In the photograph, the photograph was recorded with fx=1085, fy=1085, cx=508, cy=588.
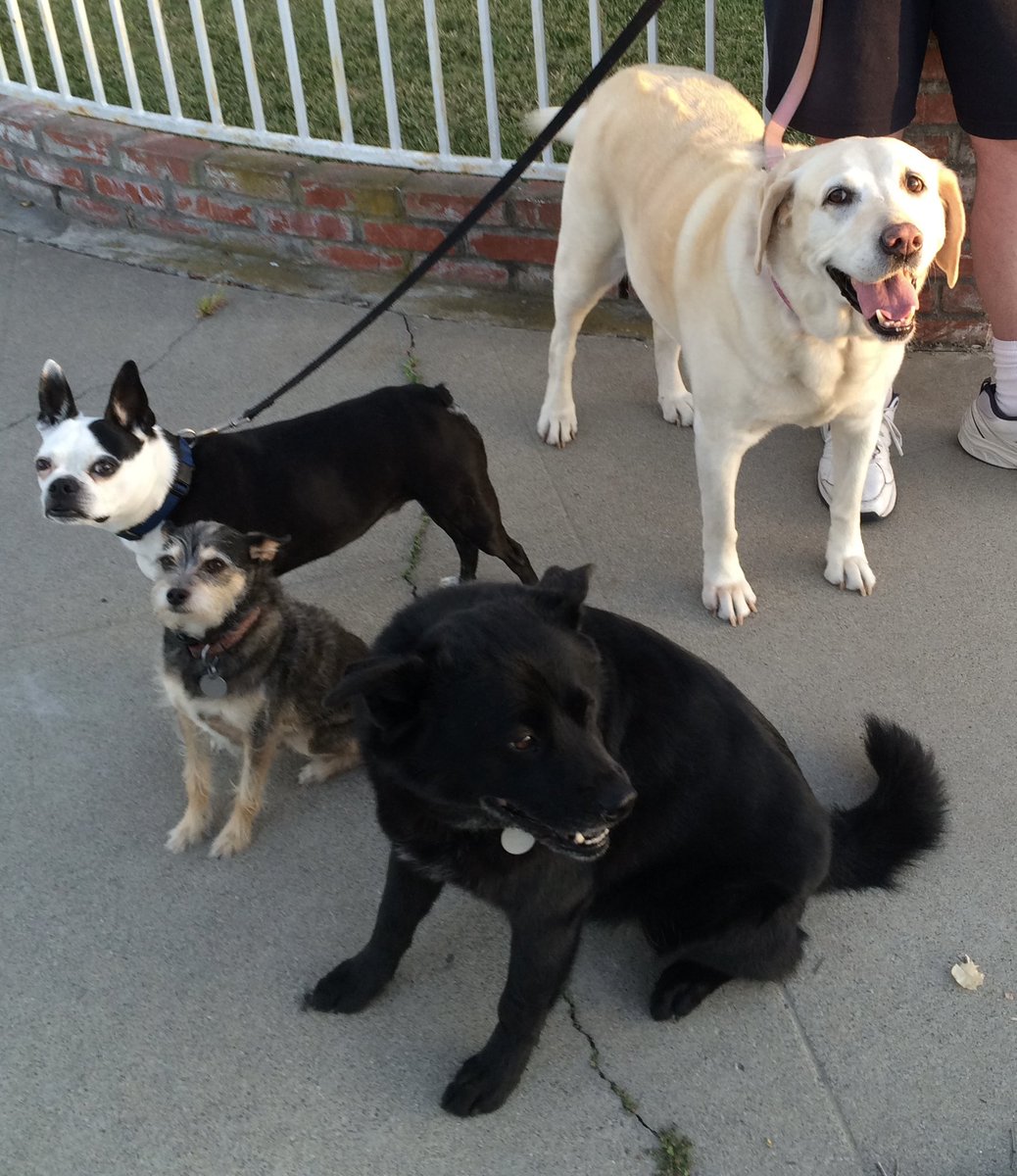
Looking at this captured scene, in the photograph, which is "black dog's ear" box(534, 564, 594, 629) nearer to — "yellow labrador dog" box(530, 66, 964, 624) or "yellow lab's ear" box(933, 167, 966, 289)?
"yellow labrador dog" box(530, 66, 964, 624)

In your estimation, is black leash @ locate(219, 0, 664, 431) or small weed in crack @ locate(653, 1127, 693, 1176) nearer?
small weed in crack @ locate(653, 1127, 693, 1176)

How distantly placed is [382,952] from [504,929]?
1.09 feet

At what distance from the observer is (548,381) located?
4199 mm

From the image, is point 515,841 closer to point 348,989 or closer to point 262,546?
point 348,989

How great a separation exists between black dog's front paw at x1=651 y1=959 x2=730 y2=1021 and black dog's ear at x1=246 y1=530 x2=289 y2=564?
135cm

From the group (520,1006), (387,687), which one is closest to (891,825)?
(520,1006)

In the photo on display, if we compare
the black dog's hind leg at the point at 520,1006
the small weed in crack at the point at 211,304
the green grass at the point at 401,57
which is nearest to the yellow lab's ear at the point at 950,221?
the black dog's hind leg at the point at 520,1006

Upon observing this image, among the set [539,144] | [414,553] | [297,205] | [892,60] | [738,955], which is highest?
[892,60]

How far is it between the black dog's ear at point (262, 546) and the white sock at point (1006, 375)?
2.56 meters

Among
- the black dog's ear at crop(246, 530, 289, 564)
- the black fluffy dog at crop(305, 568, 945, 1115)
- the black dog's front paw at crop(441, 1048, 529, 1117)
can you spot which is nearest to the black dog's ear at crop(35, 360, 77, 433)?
the black dog's ear at crop(246, 530, 289, 564)

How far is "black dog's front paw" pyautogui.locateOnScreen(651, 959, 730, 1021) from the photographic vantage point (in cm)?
233

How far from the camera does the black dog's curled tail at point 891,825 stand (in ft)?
8.17

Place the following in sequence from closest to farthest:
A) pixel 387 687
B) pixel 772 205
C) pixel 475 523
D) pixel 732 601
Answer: pixel 387 687, pixel 772 205, pixel 475 523, pixel 732 601

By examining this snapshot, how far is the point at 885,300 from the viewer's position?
2.67 metres
